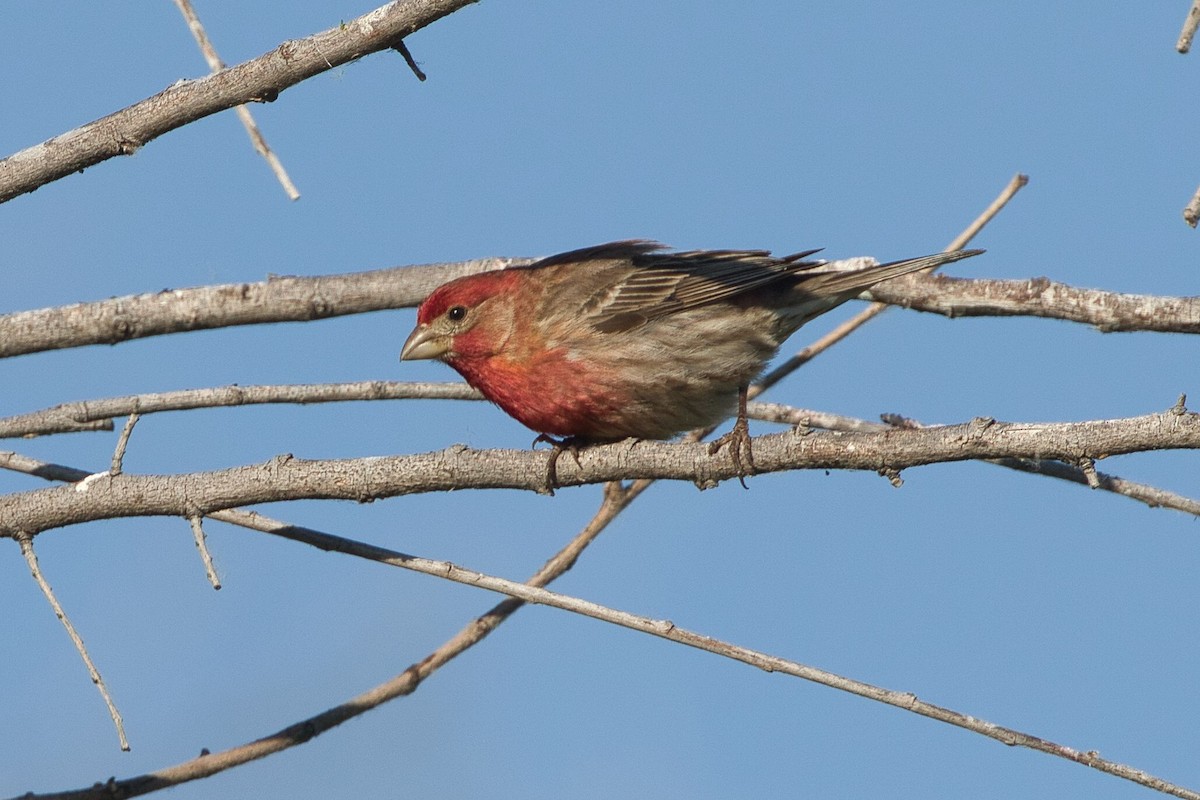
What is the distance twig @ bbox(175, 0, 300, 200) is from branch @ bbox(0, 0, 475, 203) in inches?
12.8

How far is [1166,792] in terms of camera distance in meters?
3.95

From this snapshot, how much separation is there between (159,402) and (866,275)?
128 inches

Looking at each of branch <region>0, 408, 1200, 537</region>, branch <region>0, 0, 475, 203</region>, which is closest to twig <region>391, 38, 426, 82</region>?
branch <region>0, 0, 475, 203</region>

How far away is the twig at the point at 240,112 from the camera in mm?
5055

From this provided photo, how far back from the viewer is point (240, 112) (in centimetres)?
537

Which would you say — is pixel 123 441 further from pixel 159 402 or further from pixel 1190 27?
pixel 1190 27

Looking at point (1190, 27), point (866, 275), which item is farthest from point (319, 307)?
point (1190, 27)

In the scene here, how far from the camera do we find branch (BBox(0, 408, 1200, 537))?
4645 millimetres

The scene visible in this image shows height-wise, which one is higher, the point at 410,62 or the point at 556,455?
the point at 410,62

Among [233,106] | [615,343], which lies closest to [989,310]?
[615,343]

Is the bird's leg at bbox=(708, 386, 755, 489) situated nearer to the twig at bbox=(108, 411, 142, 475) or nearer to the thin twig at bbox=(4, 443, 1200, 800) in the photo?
the thin twig at bbox=(4, 443, 1200, 800)

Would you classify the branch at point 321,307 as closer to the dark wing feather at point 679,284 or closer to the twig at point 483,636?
the dark wing feather at point 679,284

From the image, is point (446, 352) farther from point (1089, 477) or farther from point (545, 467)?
point (1089, 477)

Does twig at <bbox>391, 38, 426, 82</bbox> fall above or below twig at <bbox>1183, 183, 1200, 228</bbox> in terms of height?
above
